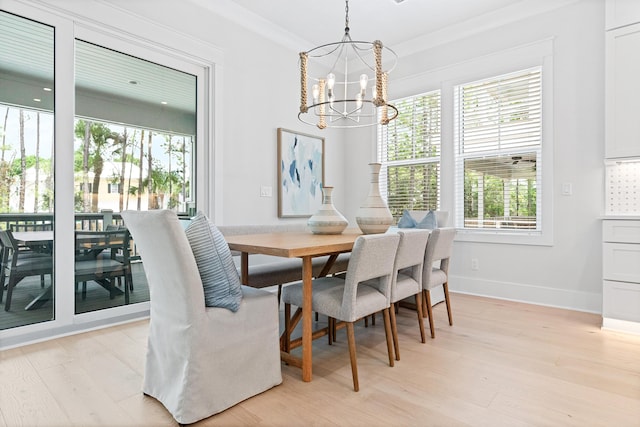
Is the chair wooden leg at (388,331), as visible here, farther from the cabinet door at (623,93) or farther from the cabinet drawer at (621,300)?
the cabinet door at (623,93)

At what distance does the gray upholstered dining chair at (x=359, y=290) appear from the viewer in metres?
1.84

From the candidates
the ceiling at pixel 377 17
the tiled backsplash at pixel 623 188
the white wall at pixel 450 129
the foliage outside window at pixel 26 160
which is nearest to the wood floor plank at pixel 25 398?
the foliage outside window at pixel 26 160

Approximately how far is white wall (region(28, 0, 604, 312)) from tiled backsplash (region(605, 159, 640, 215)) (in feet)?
0.28

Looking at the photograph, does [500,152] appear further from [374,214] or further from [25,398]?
[25,398]

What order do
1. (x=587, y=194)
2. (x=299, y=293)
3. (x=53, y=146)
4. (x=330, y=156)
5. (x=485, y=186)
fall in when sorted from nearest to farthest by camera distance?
(x=299, y=293), (x=53, y=146), (x=587, y=194), (x=485, y=186), (x=330, y=156)

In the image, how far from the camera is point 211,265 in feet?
5.40

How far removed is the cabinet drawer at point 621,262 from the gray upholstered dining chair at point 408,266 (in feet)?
5.10

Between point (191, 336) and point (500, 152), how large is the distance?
11.5 feet

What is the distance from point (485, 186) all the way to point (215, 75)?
299 cm

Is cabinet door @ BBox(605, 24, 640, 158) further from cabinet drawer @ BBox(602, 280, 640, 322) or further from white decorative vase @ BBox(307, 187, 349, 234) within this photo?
white decorative vase @ BBox(307, 187, 349, 234)

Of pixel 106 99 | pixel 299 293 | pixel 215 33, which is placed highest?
pixel 215 33

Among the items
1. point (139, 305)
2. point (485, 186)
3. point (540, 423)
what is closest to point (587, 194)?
point (485, 186)

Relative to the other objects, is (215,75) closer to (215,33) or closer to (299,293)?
(215,33)

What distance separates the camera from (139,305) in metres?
3.05
